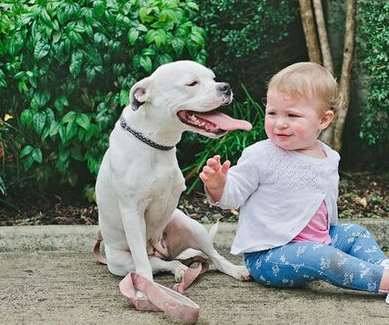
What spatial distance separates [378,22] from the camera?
5.19 meters

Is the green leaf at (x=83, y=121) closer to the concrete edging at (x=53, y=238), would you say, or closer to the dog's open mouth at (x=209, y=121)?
the concrete edging at (x=53, y=238)

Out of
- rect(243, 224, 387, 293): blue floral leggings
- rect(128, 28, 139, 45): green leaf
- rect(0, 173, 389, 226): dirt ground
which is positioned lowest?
rect(0, 173, 389, 226): dirt ground

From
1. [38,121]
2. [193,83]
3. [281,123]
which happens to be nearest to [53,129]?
[38,121]

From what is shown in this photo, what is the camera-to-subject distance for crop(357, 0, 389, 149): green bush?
5168mm

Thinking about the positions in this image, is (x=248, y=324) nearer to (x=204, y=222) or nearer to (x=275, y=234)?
(x=275, y=234)

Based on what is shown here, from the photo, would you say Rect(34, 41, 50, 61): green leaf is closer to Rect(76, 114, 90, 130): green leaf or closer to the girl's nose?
Rect(76, 114, 90, 130): green leaf

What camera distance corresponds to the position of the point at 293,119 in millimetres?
3535

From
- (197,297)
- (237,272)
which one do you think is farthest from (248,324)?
(237,272)

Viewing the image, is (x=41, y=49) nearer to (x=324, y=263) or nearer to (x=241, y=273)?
(x=241, y=273)

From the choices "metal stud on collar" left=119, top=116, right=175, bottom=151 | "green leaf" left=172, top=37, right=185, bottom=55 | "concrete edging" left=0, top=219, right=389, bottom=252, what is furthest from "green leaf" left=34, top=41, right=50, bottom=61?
"metal stud on collar" left=119, top=116, right=175, bottom=151

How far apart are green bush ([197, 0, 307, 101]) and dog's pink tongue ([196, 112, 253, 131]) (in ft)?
7.16

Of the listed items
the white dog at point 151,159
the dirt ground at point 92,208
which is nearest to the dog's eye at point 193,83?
the white dog at point 151,159

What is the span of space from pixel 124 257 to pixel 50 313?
610 mm

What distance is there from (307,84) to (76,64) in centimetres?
178
